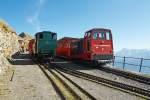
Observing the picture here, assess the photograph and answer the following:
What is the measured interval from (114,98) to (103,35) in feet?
45.6

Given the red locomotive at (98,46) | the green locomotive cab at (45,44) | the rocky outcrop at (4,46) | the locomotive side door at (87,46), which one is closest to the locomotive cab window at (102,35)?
the red locomotive at (98,46)

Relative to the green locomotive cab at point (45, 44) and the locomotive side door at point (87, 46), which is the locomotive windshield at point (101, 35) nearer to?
the locomotive side door at point (87, 46)

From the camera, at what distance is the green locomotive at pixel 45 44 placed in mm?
30531

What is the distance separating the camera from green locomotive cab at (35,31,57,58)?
30.5m

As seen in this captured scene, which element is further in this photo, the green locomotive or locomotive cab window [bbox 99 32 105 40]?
the green locomotive

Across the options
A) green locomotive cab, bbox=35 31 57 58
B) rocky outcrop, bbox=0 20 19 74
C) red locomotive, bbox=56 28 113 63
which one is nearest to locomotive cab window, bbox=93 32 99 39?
red locomotive, bbox=56 28 113 63

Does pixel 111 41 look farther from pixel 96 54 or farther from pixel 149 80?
pixel 149 80

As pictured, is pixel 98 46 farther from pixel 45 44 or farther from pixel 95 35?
pixel 45 44

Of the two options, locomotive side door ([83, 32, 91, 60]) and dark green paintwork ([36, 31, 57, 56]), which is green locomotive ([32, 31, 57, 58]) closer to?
dark green paintwork ([36, 31, 57, 56])

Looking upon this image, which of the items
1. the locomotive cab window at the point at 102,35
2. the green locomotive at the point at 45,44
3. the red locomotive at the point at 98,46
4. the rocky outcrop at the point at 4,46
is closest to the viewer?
the rocky outcrop at the point at 4,46

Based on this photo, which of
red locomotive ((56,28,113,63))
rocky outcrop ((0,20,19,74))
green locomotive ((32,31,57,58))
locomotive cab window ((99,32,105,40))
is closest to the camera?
rocky outcrop ((0,20,19,74))

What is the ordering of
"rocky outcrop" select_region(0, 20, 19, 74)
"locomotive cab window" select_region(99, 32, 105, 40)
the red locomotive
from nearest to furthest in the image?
"rocky outcrop" select_region(0, 20, 19, 74)
the red locomotive
"locomotive cab window" select_region(99, 32, 105, 40)

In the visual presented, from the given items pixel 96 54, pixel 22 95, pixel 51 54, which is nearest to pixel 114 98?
pixel 22 95

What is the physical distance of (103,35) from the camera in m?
23.8
